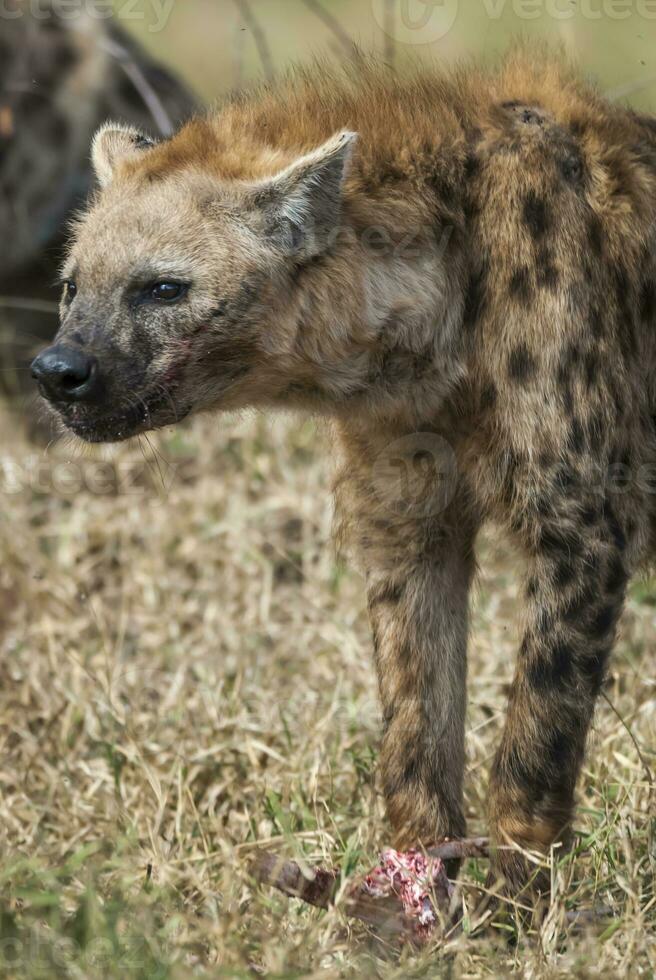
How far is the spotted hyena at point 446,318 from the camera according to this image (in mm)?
2938

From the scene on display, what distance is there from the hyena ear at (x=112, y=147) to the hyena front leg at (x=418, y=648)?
30.5 inches

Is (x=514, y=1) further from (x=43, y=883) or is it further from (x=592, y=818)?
(x=43, y=883)

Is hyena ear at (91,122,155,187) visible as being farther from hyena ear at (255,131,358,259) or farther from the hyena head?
hyena ear at (255,131,358,259)

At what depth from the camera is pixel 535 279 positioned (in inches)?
119

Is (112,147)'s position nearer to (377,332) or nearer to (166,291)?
(166,291)

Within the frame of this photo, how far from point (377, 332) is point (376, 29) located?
19.4ft

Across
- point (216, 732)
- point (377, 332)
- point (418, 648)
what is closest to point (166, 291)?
point (377, 332)

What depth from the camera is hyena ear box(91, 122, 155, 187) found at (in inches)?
126

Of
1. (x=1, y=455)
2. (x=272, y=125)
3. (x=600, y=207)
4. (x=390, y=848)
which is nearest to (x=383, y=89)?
(x=272, y=125)

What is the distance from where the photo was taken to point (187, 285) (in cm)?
292

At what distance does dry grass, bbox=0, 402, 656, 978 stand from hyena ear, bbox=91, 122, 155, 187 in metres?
1.13

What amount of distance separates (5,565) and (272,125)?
2074 mm

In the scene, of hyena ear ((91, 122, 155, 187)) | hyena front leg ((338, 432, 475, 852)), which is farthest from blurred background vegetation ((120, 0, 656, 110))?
hyena front leg ((338, 432, 475, 852))

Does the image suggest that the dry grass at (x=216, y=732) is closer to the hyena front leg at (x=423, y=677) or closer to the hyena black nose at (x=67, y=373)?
the hyena front leg at (x=423, y=677)
